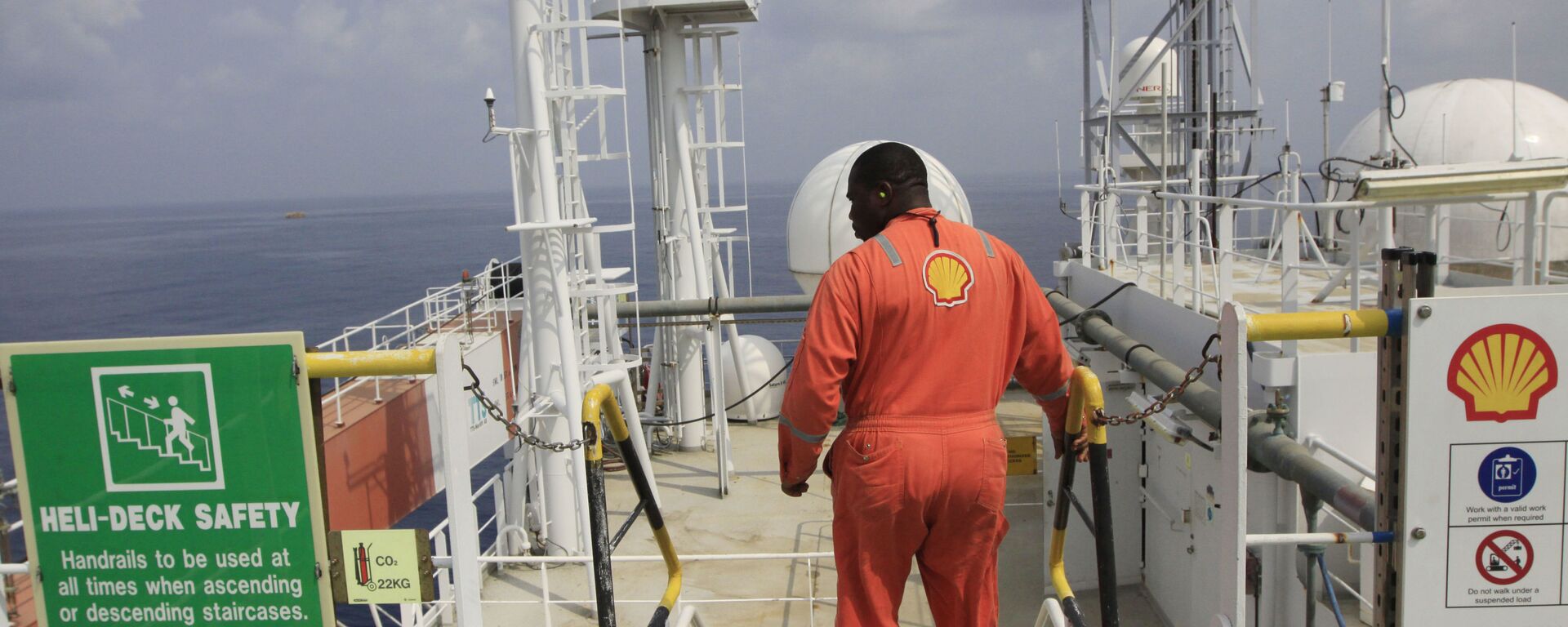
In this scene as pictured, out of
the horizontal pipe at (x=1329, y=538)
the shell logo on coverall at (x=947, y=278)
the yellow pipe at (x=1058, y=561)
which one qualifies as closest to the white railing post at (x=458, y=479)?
the shell logo on coverall at (x=947, y=278)

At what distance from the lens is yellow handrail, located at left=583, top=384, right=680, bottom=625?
315 cm

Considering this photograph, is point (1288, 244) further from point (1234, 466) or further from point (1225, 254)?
point (1234, 466)

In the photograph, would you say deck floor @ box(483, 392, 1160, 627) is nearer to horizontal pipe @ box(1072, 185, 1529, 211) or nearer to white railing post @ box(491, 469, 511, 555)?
white railing post @ box(491, 469, 511, 555)

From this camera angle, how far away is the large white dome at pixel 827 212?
1681cm

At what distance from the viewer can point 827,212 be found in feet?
56.4

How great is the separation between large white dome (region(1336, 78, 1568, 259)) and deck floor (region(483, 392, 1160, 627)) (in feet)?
18.8

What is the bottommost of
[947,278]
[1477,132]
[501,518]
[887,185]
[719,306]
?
[501,518]

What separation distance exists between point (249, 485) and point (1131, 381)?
8.68 metres

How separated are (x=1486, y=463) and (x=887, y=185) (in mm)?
1916

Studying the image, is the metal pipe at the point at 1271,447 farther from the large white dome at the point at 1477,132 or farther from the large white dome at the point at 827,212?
the large white dome at the point at 827,212

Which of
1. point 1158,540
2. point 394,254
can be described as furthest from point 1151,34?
point 394,254

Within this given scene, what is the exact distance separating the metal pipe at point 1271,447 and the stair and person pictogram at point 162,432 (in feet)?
14.4

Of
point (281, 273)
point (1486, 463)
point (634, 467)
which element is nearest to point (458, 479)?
point (634, 467)

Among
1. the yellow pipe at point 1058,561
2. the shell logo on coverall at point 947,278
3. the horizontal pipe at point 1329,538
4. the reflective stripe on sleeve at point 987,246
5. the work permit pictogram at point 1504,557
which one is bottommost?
the yellow pipe at point 1058,561
